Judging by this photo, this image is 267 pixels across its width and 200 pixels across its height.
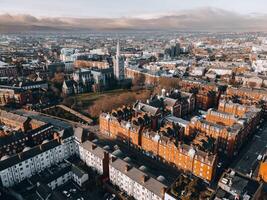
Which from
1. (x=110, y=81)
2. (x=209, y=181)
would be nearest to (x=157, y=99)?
(x=209, y=181)

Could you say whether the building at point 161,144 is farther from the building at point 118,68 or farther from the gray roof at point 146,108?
the building at point 118,68

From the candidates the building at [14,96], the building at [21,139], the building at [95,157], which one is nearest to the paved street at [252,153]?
the building at [95,157]

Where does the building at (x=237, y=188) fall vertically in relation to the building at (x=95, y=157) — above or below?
above

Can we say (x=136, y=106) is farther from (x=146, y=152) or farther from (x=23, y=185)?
(x=23, y=185)

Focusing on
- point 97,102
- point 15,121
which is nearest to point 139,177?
point 15,121

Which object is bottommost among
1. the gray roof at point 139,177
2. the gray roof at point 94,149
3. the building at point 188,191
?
the gray roof at point 139,177

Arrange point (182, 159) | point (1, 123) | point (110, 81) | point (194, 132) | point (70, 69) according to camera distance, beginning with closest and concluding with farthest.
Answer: point (182, 159)
point (194, 132)
point (1, 123)
point (110, 81)
point (70, 69)
